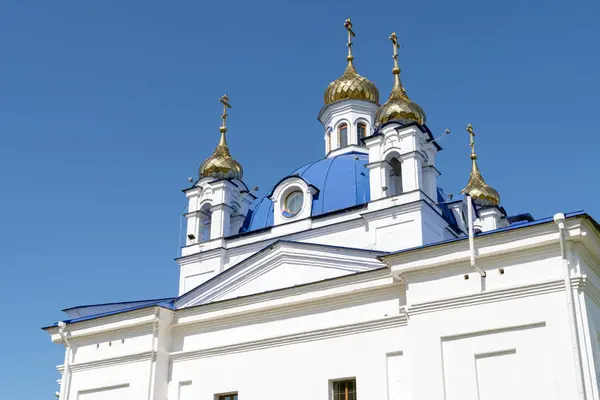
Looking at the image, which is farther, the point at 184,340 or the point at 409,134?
the point at 409,134

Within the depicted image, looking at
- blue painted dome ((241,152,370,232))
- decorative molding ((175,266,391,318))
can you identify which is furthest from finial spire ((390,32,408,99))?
decorative molding ((175,266,391,318))

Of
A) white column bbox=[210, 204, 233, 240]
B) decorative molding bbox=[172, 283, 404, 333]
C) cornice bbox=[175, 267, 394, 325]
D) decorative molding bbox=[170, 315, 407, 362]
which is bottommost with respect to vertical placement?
decorative molding bbox=[170, 315, 407, 362]

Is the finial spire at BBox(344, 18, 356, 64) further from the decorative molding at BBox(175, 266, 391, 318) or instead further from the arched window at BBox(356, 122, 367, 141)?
the decorative molding at BBox(175, 266, 391, 318)

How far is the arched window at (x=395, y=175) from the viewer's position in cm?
2008

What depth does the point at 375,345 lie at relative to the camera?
40.2 feet

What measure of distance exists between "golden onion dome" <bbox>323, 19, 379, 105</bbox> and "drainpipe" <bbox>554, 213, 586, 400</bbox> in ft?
52.1

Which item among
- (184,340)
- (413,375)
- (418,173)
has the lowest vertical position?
(413,375)

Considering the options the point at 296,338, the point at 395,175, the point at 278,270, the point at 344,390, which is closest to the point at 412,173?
the point at 395,175

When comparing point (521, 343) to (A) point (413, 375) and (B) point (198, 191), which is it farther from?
(B) point (198, 191)

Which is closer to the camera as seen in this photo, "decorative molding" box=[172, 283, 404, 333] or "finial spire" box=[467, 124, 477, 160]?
"decorative molding" box=[172, 283, 404, 333]

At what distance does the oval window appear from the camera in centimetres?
2125

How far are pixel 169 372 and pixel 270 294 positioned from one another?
8.14 ft

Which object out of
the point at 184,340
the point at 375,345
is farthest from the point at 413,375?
the point at 184,340

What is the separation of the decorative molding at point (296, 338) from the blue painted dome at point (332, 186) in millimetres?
7560
